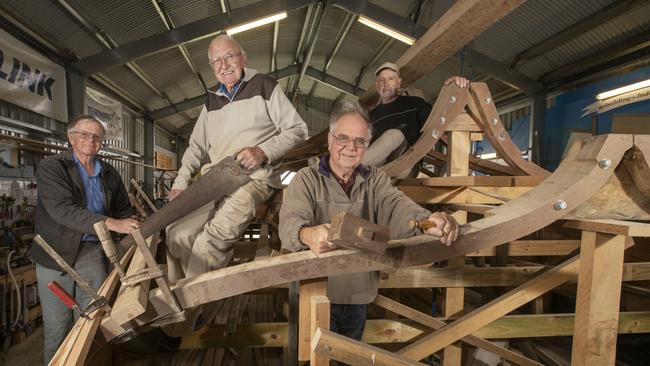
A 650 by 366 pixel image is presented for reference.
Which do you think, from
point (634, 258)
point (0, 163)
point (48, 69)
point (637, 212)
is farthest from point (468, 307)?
point (48, 69)

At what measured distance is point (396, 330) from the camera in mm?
2344

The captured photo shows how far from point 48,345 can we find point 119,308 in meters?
2.07

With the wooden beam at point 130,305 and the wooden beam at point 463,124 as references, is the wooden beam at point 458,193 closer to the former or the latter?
the wooden beam at point 463,124

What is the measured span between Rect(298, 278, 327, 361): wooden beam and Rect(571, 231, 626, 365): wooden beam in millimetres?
1172

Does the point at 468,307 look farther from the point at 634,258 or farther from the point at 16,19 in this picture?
the point at 16,19

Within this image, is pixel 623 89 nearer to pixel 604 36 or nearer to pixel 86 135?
pixel 604 36

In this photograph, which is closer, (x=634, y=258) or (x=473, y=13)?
(x=473, y=13)

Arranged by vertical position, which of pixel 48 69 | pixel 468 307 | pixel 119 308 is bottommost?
pixel 468 307

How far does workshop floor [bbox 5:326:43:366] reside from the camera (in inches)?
141

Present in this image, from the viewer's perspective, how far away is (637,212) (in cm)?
148

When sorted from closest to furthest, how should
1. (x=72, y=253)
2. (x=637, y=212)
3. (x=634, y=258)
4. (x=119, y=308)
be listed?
1. (x=119, y=308)
2. (x=637, y=212)
3. (x=72, y=253)
4. (x=634, y=258)

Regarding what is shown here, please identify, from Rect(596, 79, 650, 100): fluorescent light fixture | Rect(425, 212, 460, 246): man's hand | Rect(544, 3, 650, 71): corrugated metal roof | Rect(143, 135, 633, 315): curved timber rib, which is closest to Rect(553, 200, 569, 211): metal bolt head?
Rect(143, 135, 633, 315): curved timber rib

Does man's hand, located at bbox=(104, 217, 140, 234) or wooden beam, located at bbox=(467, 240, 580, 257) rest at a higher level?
man's hand, located at bbox=(104, 217, 140, 234)

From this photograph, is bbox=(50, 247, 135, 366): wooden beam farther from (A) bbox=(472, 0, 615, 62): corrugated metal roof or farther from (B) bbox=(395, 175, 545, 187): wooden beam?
(A) bbox=(472, 0, 615, 62): corrugated metal roof
